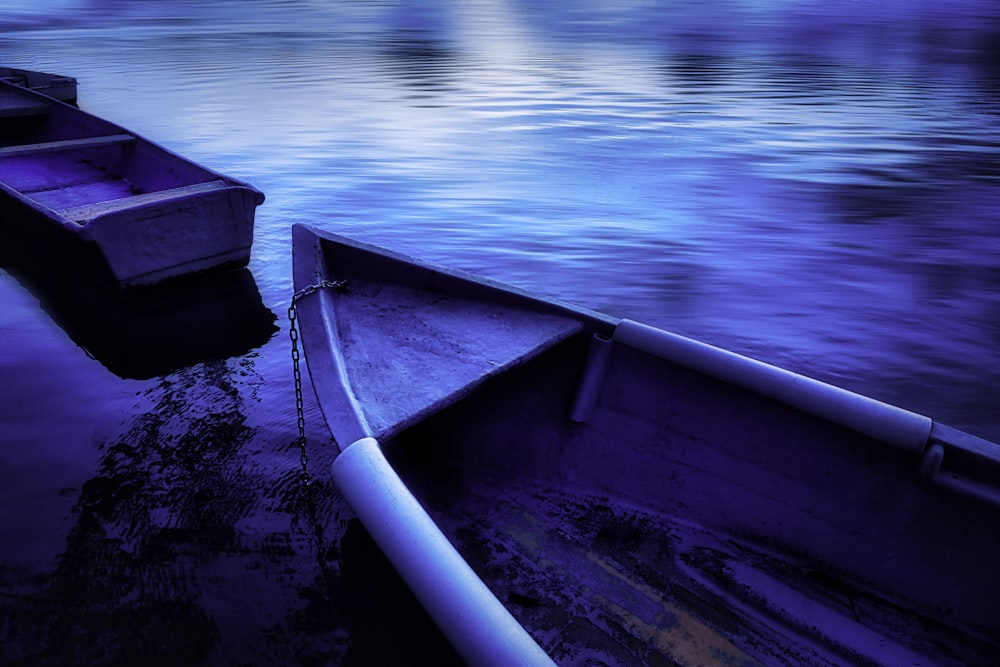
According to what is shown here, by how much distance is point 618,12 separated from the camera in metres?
44.2

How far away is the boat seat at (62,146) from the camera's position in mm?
7042

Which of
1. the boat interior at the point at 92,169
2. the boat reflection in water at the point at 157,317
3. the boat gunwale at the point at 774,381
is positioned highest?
the boat gunwale at the point at 774,381

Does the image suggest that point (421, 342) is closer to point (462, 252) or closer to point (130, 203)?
point (130, 203)

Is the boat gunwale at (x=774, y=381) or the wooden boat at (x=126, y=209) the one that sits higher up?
the boat gunwale at (x=774, y=381)

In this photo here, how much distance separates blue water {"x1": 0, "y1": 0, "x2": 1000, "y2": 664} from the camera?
330 cm

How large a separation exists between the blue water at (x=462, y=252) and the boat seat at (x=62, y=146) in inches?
60.6

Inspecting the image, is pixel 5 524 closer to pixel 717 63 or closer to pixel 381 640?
pixel 381 640

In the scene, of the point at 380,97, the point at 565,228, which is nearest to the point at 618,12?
the point at 380,97

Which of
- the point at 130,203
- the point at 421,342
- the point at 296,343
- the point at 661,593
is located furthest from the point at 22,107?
the point at 661,593

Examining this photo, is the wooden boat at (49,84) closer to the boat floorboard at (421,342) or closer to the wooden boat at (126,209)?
the wooden boat at (126,209)

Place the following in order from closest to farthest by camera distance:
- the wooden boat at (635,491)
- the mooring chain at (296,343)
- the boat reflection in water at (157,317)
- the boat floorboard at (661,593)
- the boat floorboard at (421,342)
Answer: the wooden boat at (635,491)
the boat floorboard at (661,593)
the boat floorboard at (421,342)
the mooring chain at (296,343)
the boat reflection in water at (157,317)

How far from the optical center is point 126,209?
17.6ft

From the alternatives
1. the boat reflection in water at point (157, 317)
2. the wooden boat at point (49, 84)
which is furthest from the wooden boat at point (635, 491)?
the wooden boat at point (49, 84)

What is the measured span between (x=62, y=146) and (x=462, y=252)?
14.2 ft
